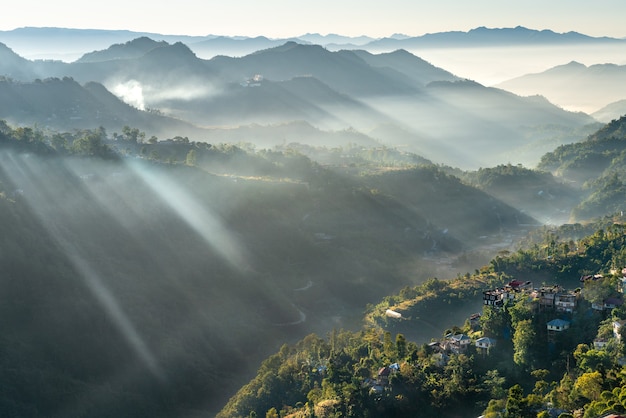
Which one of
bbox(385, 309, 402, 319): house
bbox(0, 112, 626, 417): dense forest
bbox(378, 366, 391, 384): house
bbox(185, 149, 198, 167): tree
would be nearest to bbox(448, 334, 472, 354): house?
bbox(0, 112, 626, 417): dense forest

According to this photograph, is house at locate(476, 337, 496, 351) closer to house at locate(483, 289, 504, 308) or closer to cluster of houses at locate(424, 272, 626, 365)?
cluster of houses at locate(424, 272, 626, 365)

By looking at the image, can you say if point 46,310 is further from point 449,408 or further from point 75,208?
point 449,408

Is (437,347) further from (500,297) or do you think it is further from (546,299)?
(546,299)

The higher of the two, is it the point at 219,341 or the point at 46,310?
the point at 46,310

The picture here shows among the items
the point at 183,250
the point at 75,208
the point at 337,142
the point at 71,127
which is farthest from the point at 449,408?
the point at 337,142

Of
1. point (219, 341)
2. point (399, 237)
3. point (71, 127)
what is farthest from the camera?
point (71, 127)

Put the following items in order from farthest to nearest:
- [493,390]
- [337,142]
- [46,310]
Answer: [337,142], [46,310], [493,390]

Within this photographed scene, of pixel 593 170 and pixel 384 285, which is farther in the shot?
Result: pixel 593 170

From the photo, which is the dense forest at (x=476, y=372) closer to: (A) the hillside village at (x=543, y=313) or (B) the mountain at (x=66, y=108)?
(A) the hillside village at (x=543, y=313)
